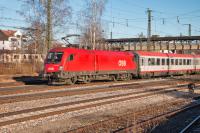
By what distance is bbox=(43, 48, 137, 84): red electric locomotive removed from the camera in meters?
27.4

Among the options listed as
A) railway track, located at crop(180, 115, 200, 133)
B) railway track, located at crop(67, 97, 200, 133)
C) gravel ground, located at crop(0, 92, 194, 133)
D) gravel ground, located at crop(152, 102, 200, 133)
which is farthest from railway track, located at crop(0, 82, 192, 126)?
railway track, located at crop(180, 115, 200, 133)

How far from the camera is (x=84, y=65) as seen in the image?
2950 cm

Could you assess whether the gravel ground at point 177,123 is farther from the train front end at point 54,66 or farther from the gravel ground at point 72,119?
the train front end at point 54,66

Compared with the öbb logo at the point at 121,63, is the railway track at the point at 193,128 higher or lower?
lower


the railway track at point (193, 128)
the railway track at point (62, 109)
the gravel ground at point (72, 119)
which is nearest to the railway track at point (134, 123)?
the railway track at point (193, 128)

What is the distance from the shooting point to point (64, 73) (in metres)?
27.4

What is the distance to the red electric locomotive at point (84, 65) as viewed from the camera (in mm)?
27438

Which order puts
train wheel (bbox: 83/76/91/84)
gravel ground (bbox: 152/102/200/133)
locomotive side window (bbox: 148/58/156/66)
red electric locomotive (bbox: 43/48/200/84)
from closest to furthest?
gravel ground (bbox: 152/102/200/133) < red electric locomotive (bbox: 43/48/200/84) < train wheel (bbox: 83/76/91/84) < locomotive side window (bbox: 148/58/156/66)

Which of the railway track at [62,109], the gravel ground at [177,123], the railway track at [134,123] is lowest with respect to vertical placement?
the gravel ground at [177,123]

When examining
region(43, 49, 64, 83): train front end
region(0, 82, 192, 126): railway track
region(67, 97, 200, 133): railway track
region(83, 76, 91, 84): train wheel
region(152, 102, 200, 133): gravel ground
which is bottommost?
region(152, 102, 200, 133): gravel ground

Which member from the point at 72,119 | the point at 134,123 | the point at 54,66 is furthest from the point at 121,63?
the point at 134,123

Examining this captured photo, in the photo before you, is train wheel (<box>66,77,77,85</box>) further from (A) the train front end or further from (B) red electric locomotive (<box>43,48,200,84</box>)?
(A) the train front end

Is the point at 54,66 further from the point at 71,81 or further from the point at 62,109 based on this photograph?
the point at 62,109

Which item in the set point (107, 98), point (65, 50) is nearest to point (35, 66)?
point (65, 50)
